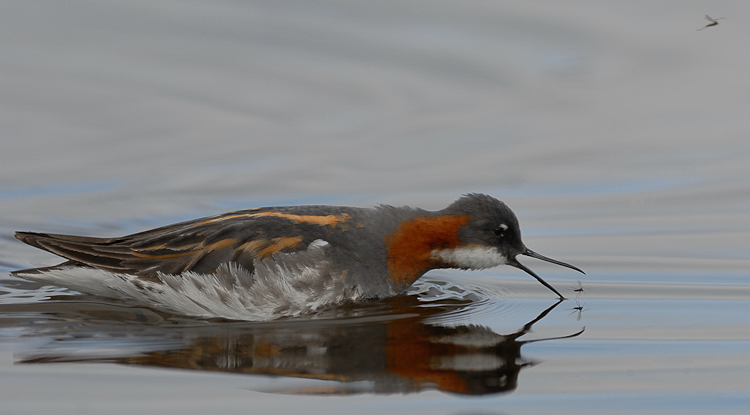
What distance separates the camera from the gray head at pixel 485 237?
850cm

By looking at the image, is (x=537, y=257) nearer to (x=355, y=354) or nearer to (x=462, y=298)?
(x=462, y=298)

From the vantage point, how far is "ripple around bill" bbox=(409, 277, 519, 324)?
8.02 m

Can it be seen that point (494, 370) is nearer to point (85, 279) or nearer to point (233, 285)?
point (233, 285)

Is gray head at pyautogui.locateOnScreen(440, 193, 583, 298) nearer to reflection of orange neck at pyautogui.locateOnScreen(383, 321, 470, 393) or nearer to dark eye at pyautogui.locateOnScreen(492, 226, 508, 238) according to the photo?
dark eye at pyautogui.locateOnScreen(492, 226, 508, 238)

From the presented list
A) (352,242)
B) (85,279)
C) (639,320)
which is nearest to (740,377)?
(639,320)

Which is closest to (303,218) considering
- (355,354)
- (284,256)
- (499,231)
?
(284,256)

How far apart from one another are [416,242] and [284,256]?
115cm

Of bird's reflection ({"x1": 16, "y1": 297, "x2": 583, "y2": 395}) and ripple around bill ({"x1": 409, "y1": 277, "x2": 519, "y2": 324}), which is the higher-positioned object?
ripple around bill ({"x1": 409, "y1": 277, "x2": 519, "y2": 324})

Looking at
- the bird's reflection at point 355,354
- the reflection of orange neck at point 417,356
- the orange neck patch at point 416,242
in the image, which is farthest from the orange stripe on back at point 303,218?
the reflection of orange neck at point 417,356

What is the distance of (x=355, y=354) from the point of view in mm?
6801

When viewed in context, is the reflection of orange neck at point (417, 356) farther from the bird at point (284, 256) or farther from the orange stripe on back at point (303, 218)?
the orange stripe on back at point (303, 218)

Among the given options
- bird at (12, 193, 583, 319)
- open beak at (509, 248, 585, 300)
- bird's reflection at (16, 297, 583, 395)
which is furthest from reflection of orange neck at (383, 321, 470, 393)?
open beak at (509, 248, 585, 300)

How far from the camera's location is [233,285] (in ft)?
26.2

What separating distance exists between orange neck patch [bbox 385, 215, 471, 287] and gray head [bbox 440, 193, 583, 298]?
0.20 ft
